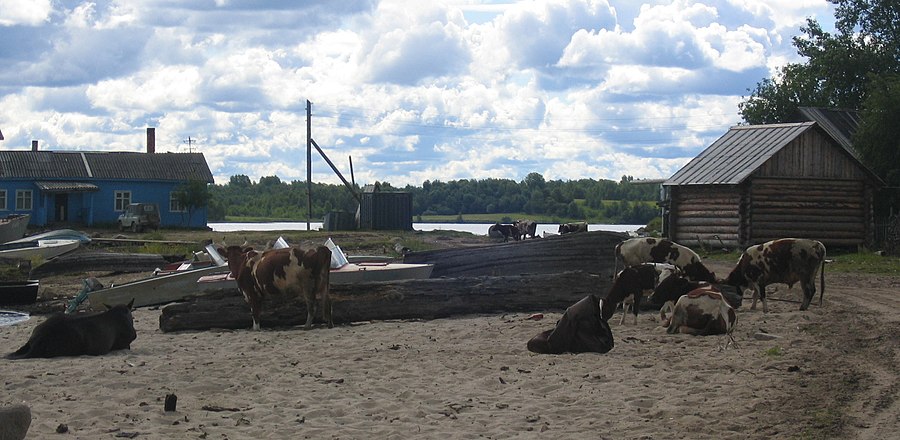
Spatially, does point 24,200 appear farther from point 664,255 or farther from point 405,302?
point 664,255

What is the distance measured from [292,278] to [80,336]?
3489mm

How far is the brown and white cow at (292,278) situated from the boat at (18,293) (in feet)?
25.3

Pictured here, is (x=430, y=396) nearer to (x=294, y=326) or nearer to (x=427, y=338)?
(x=427, y=338)

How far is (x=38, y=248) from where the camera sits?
35000 mm

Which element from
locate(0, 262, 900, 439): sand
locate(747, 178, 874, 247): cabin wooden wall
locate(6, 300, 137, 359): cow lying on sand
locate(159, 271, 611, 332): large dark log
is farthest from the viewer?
locate(747, 178, 874, 247): cabin wooden wall

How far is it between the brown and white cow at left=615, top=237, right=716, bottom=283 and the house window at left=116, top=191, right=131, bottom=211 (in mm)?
42574

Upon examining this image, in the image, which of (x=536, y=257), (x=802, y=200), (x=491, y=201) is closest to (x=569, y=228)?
(x=802, y=200)

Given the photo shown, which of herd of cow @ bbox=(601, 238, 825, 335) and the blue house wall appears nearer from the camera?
herd of cow @ bbox=(601, 238, 825, 335)

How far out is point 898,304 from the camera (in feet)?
58.6

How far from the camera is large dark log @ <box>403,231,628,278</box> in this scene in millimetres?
21953

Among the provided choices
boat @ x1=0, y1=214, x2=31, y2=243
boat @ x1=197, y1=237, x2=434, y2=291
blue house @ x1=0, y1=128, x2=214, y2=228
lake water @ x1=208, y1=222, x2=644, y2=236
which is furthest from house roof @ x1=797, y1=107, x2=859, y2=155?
boat @ x1=0, y1=214, x2=31, y2=243

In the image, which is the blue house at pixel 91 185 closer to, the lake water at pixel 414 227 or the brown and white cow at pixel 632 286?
the lake water at pixel 414 227

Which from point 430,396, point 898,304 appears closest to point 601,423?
point 430,396

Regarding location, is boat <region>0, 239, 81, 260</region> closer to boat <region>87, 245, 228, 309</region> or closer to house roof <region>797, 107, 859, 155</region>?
boat <region>87, 245, 228, 309</region>
